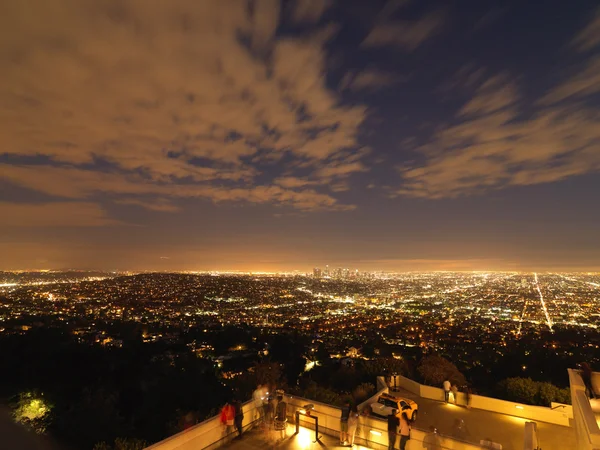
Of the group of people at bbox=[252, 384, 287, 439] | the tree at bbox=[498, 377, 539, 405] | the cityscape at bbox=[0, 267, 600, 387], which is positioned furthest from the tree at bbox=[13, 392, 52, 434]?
the tree at bbox=[498, 377, 539, 405]

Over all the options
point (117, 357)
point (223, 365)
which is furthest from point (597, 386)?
point (117, 357)

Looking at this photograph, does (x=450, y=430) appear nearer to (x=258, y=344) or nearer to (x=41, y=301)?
(x=258, y=344)

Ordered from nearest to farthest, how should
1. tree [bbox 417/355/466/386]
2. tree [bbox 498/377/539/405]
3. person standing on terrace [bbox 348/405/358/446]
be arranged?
person standing on terrace [bbox 348/405/358/446]
tree [bbox 498/377/539/405]
tree [bbox 417/355/466/386]

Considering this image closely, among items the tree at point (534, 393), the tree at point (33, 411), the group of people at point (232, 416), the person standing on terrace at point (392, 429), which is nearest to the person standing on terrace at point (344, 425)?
the person standing on terrace at point (392, 429)

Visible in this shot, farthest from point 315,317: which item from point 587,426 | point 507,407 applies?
point 587,426

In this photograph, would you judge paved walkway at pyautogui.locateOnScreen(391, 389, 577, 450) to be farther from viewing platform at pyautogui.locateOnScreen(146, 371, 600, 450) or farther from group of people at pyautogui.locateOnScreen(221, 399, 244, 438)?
group of people at pyautogui.locateOnScreen(221, 399, 244, 438)

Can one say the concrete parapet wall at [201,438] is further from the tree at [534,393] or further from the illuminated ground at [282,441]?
the tree at [534,393]
